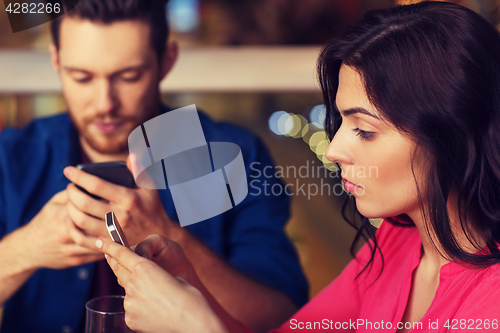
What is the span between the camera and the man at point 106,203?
2.65ft

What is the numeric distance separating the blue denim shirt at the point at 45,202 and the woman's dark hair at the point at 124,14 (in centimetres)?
22

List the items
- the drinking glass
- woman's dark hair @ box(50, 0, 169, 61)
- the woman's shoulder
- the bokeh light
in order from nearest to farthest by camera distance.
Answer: the drinking glass → the woman's shoulder → woman's dark hair @ box(50, 0, 169, 61) → the bokeh light

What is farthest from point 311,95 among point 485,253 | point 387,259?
point 485,253

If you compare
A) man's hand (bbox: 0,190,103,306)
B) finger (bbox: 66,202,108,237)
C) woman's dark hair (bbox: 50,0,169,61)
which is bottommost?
man's hand (bbox: 0,190,103,306)

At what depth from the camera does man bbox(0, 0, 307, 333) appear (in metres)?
0.81

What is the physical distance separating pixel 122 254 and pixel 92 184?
0.26m

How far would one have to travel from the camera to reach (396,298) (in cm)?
67

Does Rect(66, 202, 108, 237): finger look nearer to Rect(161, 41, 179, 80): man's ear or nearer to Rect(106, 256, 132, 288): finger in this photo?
Rect(106, 256, 132, 288): finger

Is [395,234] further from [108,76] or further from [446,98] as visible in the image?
[108,76]

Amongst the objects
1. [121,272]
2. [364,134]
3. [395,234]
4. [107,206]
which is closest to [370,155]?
[364,134]

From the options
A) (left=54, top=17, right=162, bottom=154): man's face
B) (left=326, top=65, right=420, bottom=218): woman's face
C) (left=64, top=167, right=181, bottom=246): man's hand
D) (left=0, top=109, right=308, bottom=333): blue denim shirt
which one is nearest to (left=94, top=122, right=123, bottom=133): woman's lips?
(left=54, top=17, right=162, bottom=154): man's face

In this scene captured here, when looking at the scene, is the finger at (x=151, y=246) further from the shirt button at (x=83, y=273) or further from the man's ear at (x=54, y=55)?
the man's ear at (x=54, y=55)

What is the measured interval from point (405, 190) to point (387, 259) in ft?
0.69

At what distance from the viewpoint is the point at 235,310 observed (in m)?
0.87
